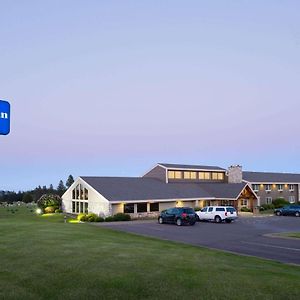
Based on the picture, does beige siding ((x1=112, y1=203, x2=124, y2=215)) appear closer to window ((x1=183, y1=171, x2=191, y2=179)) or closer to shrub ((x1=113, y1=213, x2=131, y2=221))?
shrub ((x1=113, y1=213, x2=131, y2=221))

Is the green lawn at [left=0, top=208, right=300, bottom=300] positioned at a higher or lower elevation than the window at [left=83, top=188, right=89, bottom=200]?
lower

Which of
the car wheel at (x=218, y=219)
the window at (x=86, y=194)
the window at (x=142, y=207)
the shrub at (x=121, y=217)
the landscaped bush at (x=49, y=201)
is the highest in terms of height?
the window at (x=86, y=194)

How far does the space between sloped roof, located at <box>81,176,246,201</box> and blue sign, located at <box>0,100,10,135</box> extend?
1576 inches

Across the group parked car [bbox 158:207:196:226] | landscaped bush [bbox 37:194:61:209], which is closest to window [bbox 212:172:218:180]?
landscaped bush [bbox 37:194:61:209]

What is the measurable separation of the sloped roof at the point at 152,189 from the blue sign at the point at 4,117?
131 feet

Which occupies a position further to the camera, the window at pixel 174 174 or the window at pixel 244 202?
the window at pixel 174 174

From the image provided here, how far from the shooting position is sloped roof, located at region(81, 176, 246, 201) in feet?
160

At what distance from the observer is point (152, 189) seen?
53.5 metres

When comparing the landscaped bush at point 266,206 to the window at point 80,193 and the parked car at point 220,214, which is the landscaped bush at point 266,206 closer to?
the parked car at point 220,214

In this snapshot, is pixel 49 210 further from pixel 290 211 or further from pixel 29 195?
pixel 29 195

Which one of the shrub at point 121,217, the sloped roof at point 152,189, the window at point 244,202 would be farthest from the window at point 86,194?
the window at point 244,202

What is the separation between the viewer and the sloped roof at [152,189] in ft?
160

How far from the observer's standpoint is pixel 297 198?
247 ft

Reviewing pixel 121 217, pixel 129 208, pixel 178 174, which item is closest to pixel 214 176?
pixel 178 174
